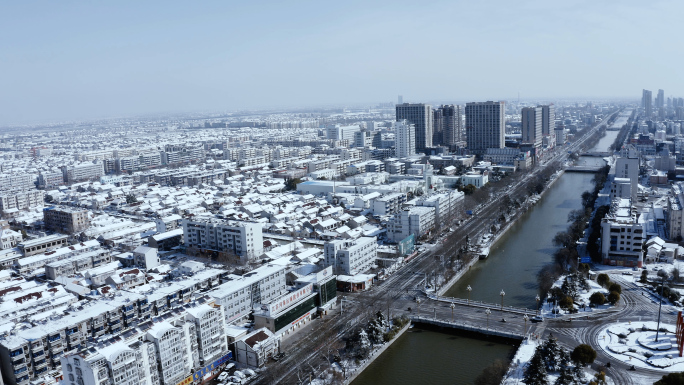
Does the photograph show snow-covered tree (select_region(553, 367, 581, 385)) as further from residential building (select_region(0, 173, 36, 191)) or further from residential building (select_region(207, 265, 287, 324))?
residential building (select_region(0, 173, 36, 191))

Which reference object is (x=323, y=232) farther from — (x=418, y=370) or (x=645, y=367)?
(x=645, y=367)

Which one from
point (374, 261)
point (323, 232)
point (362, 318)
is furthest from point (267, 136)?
point (362, 318)

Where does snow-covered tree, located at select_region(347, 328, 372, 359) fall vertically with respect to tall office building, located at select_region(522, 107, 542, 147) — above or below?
below

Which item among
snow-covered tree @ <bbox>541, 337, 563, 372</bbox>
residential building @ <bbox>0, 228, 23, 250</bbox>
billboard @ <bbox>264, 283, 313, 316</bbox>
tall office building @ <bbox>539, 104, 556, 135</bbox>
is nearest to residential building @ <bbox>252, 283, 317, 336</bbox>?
billboard @ <bbox>264, 283, 313, 316</bbox>

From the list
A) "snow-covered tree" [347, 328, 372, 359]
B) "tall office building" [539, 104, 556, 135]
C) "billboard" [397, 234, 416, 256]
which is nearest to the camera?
"snow-covered tree" [347, 328, 372, 359]

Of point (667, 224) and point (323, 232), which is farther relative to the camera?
point (323, 232)

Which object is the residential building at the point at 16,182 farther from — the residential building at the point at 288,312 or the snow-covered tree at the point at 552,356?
the snow-covered tree at the point at 552,356

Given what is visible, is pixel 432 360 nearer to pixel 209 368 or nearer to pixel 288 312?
pixel 288 312
